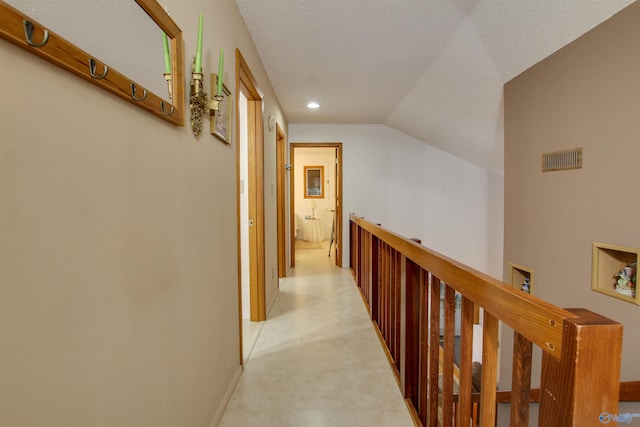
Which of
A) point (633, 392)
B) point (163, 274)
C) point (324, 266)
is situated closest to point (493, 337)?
point (163, 274)

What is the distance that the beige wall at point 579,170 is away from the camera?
1.65 m

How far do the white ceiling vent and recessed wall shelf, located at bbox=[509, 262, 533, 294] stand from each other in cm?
73

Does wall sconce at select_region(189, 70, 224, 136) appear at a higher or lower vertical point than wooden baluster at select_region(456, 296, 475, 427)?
higher

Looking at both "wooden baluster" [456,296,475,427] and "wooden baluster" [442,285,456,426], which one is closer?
"wooden baluster" [456,296,475,427]

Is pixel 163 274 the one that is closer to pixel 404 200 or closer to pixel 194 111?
pixel 194 111

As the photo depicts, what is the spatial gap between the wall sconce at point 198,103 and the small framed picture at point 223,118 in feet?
0.24

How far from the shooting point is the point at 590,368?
556mm

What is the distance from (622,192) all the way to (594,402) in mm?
1608

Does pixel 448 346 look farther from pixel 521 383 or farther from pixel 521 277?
pixel 521 277

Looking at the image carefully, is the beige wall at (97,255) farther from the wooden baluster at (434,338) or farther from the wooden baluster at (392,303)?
the wooden baluster at (392,303)

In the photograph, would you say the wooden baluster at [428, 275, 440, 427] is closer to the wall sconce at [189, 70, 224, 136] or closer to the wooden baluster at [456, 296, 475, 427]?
the wooden baluster at [456, 296, 475, 427]

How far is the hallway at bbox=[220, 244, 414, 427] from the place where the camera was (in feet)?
5.46

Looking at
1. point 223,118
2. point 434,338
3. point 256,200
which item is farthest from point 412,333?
point 256,200

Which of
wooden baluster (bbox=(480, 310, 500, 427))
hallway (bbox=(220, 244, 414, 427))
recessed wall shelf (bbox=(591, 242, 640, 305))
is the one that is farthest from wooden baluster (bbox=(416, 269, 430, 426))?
recessed wall shelf (bbox=(591, 242, 640, 305))
